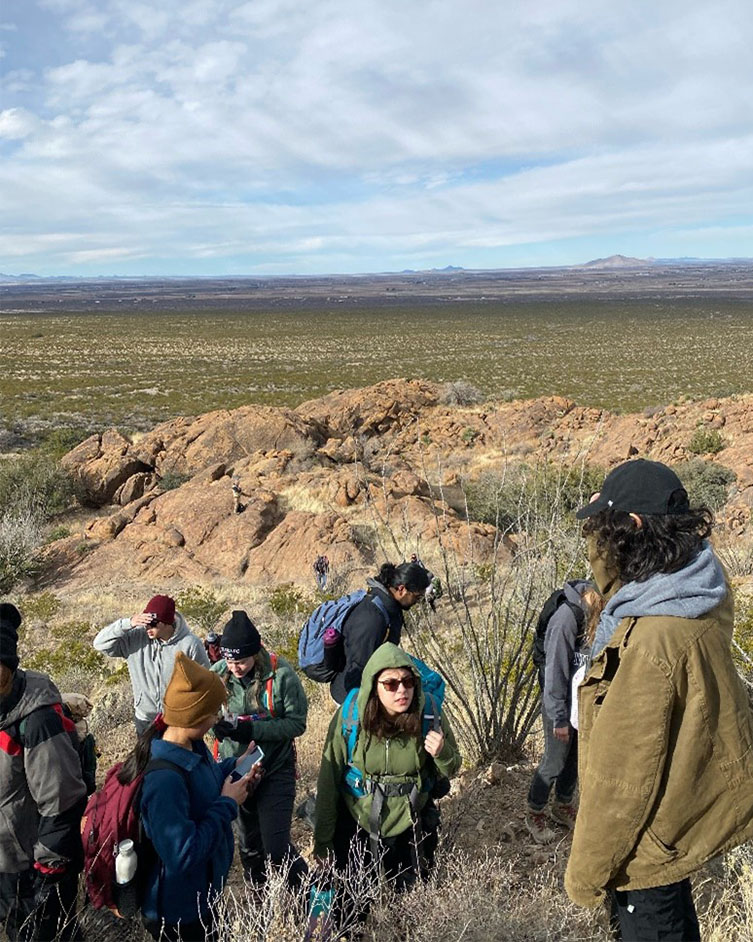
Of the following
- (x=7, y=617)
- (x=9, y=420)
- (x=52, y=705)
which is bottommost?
(x=9, y=420)

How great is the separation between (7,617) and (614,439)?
18.0 metres

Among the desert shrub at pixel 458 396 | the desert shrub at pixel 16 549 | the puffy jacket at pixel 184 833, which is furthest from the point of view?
the desert shrub at pixel 458 396

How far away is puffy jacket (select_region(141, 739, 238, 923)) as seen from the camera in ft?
6.89

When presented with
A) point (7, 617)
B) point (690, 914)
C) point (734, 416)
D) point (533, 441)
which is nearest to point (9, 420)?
point (533, 441)

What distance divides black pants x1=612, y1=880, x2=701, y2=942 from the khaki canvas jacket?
11 cm

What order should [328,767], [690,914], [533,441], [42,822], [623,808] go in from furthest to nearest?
[533,441] < [328,767] < [42,822] < [690,914] < [623,808]

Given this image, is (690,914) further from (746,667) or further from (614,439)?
(614,439)

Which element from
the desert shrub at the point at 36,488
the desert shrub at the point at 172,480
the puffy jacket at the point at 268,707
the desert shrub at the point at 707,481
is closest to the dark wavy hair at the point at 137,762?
the puffy jacket at the point at 268,707

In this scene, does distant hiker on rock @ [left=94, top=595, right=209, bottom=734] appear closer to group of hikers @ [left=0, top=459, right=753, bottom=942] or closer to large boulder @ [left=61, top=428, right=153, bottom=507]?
group of hikers @ [left=0, top=459, right=753, bottom=942]

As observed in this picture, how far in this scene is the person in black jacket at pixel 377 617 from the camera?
3.10m

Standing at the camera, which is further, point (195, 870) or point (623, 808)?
point (195, 870)

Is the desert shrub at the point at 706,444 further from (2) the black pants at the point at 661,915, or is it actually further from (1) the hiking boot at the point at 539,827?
(2) the black pants at the point at 661,915

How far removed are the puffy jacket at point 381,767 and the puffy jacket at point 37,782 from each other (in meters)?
0.86

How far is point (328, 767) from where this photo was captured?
8.37ft
